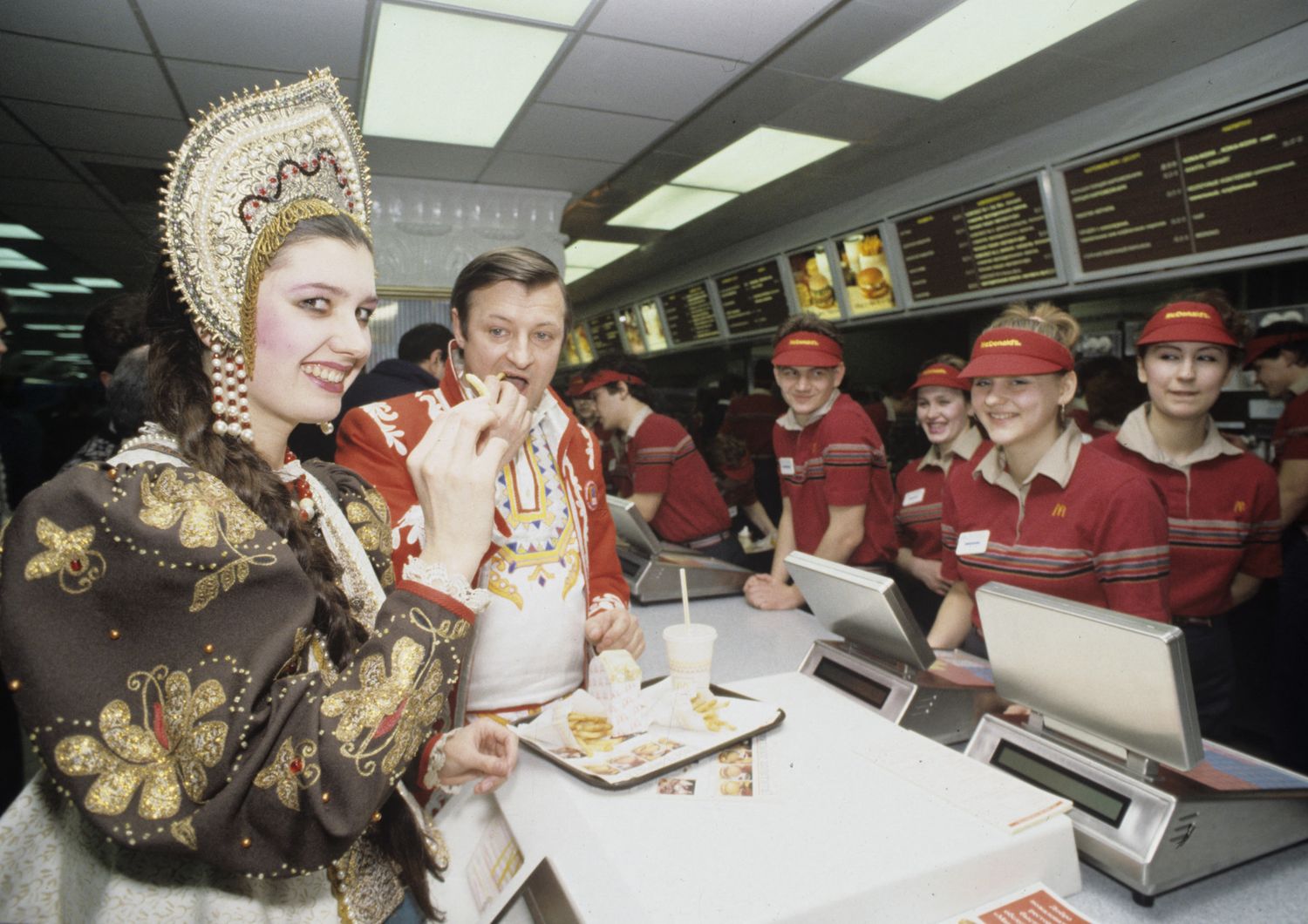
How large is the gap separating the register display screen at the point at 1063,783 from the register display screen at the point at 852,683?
0.79 feet

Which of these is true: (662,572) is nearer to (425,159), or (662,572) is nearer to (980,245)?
(980,245)

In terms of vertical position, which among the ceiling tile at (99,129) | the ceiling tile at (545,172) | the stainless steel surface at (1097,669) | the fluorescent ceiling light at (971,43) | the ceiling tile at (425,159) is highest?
the ceiling tile at (99,129)

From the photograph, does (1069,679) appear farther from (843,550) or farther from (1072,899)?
(843,550)

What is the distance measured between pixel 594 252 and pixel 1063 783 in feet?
20.4

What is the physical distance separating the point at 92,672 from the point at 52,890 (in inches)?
9.0

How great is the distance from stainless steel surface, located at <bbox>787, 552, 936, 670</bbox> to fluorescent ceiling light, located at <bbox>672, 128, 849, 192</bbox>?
286 cm

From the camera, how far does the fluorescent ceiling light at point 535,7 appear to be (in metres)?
2.51

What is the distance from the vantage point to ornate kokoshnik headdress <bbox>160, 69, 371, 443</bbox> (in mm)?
817

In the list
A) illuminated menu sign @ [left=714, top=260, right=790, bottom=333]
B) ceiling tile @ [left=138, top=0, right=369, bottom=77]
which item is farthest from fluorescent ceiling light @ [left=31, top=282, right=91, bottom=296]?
illuminated menu sign @ [left=714, top=260, right=790, bottom=333]

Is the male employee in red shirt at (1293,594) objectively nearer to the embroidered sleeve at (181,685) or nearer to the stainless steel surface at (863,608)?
the stainless steel surface at (863,608)

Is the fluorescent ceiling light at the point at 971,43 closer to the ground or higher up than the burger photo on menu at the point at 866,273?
higher up

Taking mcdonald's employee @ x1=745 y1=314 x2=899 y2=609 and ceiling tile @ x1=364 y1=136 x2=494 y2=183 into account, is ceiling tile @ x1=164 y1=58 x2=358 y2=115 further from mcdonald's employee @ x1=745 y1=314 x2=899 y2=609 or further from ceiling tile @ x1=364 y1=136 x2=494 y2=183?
mcdonald's employee @ x1=745 y1=314 x2=899 y2=609

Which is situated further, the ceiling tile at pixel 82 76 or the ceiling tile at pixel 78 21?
the ceiling tile at pixel 82 76

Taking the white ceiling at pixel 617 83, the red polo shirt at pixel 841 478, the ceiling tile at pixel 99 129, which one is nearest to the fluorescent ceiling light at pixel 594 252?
the white ceiling at pixel 617 83
